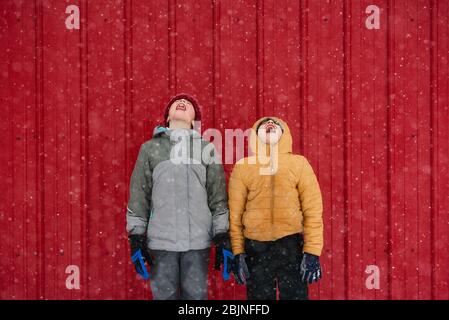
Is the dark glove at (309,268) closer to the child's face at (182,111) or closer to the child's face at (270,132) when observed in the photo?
the child's face at (270,132)

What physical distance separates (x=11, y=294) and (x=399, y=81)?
314 cm

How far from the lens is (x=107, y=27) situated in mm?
3123

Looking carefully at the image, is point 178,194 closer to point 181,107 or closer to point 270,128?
point 181,107

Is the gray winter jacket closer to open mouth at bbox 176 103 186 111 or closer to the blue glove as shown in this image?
the blue glove

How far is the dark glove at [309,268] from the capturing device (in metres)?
2.54

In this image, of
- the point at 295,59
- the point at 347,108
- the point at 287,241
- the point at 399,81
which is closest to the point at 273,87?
the point at 295,59

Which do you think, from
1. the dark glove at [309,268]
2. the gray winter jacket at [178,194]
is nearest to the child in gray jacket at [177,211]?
the gray winter jacket at [178,194]

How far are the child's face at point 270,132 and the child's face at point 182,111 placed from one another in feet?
1.44

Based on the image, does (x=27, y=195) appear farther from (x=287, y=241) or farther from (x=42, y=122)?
(x=287, y=241)

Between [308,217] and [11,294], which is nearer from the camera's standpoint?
[308,217]

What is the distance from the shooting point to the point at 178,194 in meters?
2.54

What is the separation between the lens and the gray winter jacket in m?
2.53

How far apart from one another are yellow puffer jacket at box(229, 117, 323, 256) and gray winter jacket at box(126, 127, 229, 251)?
0.10 metres

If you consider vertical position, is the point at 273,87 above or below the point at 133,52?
below
